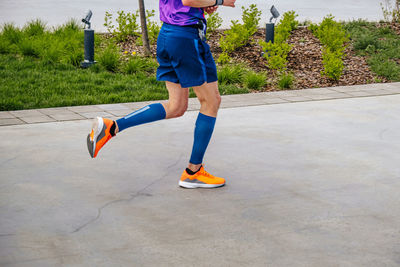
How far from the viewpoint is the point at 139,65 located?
8789mm

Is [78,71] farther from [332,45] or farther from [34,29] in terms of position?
[332,45]

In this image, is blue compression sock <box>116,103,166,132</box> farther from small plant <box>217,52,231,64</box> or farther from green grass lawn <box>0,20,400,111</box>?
small plant <box>217,52,231,64</box>

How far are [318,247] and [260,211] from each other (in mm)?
629

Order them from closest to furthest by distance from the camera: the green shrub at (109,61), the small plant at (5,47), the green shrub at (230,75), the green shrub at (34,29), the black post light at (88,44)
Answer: the green shrub at (230,75) < the black post light at (88,44) < the green shrub at (109,61) < the small plant at (5,47) < the green shrub at (34,29)

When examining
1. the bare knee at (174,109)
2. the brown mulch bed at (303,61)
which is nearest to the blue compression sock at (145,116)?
the bare knee at (174,109)

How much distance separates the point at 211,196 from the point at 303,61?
19.4 ft

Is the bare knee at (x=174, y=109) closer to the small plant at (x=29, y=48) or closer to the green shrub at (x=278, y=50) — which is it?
the green shrub at (x=278, y=50)

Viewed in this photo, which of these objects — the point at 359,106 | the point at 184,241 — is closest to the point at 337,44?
the point at 359,106

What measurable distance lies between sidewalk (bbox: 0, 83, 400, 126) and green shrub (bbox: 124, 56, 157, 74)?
1626mm

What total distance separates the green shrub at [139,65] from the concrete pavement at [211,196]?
2436 millimetres

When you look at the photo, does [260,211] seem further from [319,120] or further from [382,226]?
[319,120]

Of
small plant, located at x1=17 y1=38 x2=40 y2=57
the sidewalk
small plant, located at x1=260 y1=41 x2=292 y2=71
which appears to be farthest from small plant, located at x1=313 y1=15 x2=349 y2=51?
small plant, located at x1=17 y1=38 x2=40 y2=57

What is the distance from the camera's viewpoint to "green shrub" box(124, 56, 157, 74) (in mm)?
8680

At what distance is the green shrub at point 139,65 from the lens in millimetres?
8680
